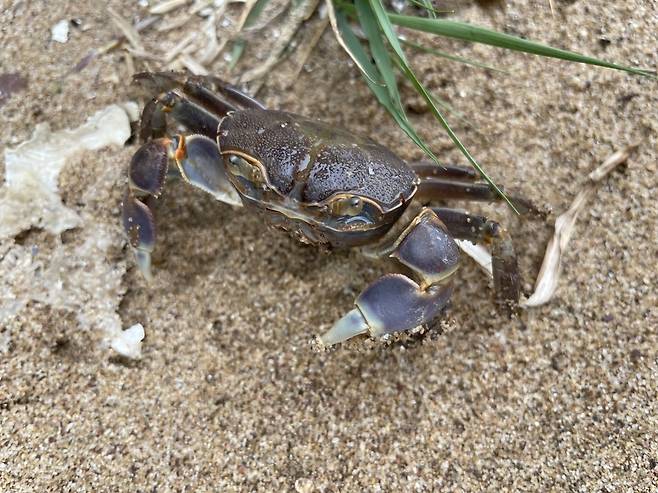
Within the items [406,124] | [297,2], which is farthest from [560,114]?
[297,2]

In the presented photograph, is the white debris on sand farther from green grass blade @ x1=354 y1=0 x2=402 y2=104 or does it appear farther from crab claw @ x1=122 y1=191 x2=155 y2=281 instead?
green grass blade @ x1=354 y1=0 x2=402 y2=104

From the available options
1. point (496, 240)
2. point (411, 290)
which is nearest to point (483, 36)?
point (496, 240)

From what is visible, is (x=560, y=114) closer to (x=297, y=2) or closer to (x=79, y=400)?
(x=297, y=2)

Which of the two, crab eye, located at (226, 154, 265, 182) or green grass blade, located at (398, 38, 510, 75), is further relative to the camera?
green grass blade, located at (398, 38, 510, 75)

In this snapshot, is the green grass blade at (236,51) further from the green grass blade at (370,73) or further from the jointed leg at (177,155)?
the green grass blade at (370,73)

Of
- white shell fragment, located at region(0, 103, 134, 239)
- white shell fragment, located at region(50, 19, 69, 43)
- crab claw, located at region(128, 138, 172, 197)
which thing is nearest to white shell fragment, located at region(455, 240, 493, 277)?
crab claw, located at region(128, 138, 172, 197)
